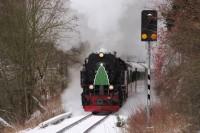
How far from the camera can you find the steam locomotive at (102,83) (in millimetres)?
21125

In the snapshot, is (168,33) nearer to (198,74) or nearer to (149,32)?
(149,32)

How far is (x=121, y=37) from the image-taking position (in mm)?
24234

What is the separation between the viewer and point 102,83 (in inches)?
833

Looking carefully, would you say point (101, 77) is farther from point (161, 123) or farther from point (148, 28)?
point (161, 123)

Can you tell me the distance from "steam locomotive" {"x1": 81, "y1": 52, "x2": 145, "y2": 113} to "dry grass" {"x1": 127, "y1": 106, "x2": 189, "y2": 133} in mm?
6215

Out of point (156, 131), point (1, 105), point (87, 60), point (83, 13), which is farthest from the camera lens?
point (1, 105)

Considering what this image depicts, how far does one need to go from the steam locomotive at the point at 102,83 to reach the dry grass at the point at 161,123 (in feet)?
20.4

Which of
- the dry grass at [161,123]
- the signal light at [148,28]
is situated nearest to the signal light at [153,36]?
the signal light at [148,28]

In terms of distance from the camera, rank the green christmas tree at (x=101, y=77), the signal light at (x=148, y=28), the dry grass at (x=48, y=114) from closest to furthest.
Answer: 1. the signal light at (x=148, y=28)
2. the dry grass at (x=48, y=114)
3. the green christmas tree at (x=101, y=77)

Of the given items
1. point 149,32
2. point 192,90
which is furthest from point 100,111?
point 192,90

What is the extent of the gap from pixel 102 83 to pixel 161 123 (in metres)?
8.74

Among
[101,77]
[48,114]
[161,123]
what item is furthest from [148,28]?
[48,114]

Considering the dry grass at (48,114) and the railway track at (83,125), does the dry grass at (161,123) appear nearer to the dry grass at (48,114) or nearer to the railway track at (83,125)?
the railway track at (83,125)

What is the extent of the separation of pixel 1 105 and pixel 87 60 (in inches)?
255
